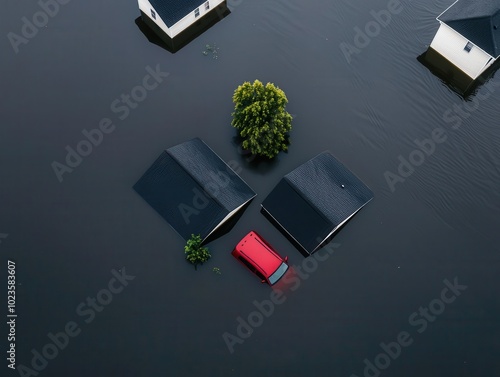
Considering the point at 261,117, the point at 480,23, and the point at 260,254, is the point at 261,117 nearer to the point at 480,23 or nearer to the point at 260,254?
the point at 260,254

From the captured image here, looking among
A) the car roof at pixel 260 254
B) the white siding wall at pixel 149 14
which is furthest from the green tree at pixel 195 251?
the white siding wall at pixel 149 14

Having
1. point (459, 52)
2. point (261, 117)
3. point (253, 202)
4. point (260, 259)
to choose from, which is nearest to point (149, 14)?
point (261, 117)

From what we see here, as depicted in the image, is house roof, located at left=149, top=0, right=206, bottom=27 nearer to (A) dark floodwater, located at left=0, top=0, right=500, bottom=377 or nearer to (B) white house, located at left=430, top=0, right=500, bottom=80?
(A) dark floodwater, located at left=0, top=0, right=500, bottom=377

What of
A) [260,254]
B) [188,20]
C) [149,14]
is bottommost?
[260,254]

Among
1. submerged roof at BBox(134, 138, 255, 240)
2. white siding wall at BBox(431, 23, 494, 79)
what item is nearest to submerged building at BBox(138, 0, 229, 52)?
submerged roof at BBox(134, 138, 255, 240)

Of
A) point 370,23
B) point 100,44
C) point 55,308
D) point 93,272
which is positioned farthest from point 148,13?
point 55,308

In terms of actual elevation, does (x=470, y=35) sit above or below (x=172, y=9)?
above

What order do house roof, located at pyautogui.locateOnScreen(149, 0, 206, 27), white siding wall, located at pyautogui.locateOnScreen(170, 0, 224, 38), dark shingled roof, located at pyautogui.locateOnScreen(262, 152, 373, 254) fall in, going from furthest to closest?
white siding wall, located at pyautogui.locateOnScreen(170, 0, 224, 38) < house roof, located at pyautogui.locateOnScreen(149, 0, 206, 27) < dark shingled roof, located at pyautogui.locateOnScreen(262, 152, 373, 254)
